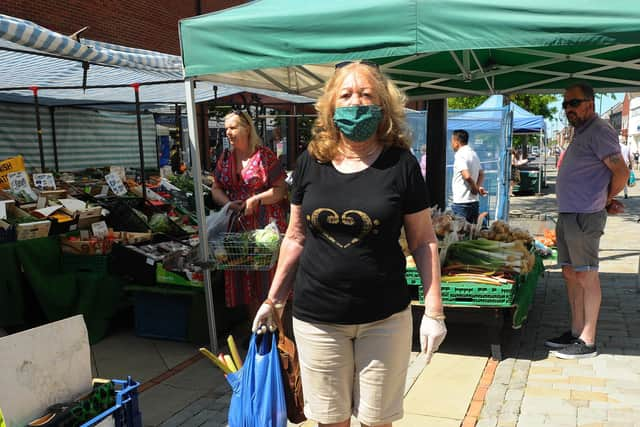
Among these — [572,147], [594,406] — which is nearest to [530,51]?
[572,147]

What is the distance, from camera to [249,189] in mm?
4301

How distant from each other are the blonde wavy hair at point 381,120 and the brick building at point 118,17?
9088 mm

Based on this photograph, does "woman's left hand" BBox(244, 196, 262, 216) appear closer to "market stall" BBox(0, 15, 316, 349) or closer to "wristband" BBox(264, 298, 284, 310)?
"market stall" BBox(0, 15, 316, 349)

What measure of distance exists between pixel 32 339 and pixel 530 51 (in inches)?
165

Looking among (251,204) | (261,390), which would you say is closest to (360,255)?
→ (261,390)

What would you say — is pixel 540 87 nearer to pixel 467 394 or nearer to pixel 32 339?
pixel 467 394

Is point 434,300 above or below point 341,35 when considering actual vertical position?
below

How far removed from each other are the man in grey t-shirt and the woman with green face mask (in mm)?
2345

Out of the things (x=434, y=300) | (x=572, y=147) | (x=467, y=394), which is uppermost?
(x=572, y=147)

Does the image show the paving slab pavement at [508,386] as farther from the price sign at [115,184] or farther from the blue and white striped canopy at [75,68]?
the price sign at [115,184]

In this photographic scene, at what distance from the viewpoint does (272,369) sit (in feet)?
7.97

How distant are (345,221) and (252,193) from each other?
2.25 meters

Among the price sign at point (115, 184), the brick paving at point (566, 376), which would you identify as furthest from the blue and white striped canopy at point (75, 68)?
the brick paving at point (566, 376)

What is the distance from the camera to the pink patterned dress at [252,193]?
426 cm
